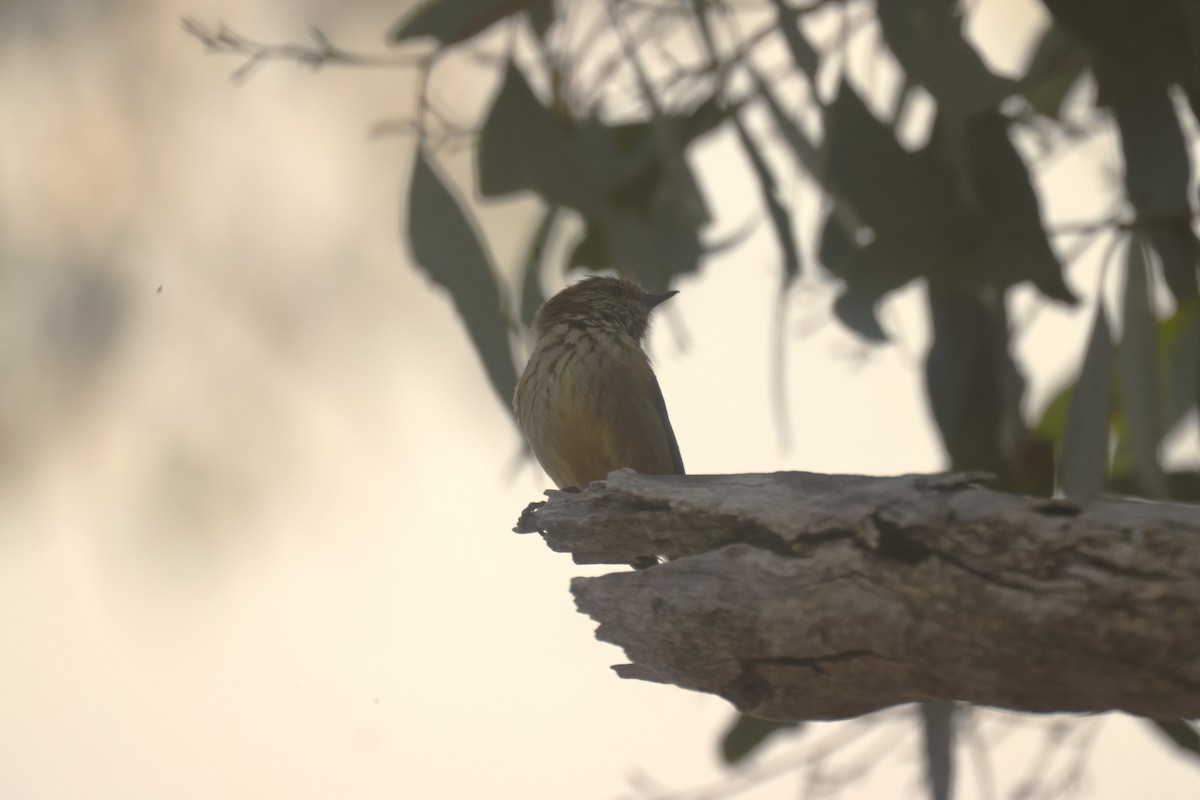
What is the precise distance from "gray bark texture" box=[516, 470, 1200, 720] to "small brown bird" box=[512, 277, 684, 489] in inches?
40.3

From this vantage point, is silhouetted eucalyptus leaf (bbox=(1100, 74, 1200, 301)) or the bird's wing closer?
the bird's wing

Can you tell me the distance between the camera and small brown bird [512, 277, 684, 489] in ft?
11.3

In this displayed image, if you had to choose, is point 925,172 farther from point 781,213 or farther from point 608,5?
point 608,5

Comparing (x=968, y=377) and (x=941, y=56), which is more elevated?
(x=941, y=56)

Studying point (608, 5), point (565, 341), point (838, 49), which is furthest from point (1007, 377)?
point (608, 5)

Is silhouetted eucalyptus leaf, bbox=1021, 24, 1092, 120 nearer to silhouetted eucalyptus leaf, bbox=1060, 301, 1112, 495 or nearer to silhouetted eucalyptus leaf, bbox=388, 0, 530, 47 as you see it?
silhouetted eucalyptus leaf, bbox=1060, 301, 1112, 495

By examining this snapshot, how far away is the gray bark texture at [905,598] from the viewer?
1.84m

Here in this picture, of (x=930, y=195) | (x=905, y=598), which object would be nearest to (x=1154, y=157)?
(x=930, y=195)

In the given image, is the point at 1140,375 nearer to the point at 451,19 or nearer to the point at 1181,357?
the point at 1181,357

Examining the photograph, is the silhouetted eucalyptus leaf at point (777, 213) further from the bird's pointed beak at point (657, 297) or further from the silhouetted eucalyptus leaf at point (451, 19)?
the silhouetted eucalyptus leaf at point (451, 19)

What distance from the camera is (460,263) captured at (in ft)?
13.7

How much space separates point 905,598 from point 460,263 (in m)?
2.49

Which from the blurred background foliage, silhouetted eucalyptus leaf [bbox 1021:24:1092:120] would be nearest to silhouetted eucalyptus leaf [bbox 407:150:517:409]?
the blurred background foliage

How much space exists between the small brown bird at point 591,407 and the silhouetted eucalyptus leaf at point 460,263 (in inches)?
13.4
